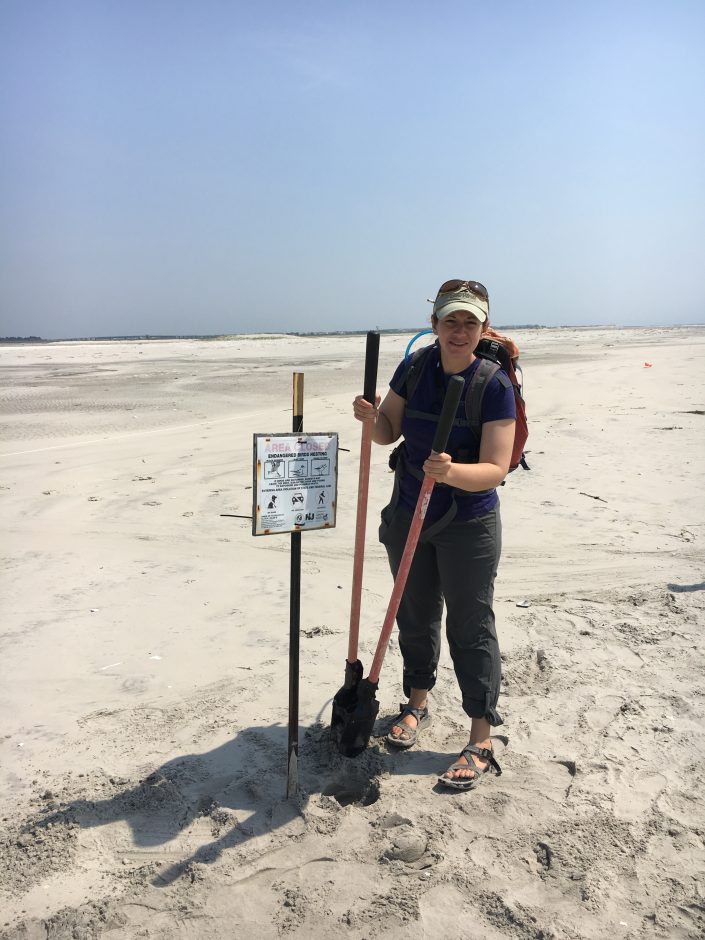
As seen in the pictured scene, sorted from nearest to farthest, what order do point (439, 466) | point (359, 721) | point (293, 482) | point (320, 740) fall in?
1. point (439, 466)
2. point (293, 482)
3. point (359, 721)
4. point (320, 740)

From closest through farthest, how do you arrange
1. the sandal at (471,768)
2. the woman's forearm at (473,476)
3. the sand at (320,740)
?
the sand at (320,740) < the woman's forearm at (473,476) < the sandal at (471,768)

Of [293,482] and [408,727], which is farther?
[408,727]

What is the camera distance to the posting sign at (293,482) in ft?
9.02

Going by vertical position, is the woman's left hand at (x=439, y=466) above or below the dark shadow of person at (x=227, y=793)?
above

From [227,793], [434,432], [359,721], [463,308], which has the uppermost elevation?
[463,308]

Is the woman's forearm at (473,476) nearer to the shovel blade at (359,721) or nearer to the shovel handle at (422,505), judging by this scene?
the shovel handle at (422,505)

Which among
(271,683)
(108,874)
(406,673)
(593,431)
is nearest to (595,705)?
(406,673)

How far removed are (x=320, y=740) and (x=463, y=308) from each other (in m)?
2.10

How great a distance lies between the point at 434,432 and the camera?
290 centimetres

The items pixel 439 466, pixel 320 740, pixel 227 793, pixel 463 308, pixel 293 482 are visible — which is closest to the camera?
pixel 439 466

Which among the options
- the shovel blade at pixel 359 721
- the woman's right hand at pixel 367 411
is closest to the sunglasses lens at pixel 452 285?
the woman's right hand at pixel 367 411

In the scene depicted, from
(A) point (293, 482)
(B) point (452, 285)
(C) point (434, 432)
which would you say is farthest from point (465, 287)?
(A) point (293, 482)

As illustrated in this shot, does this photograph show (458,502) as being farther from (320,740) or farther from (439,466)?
(320,740)

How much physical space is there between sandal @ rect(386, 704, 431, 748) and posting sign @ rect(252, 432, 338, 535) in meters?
1.13
